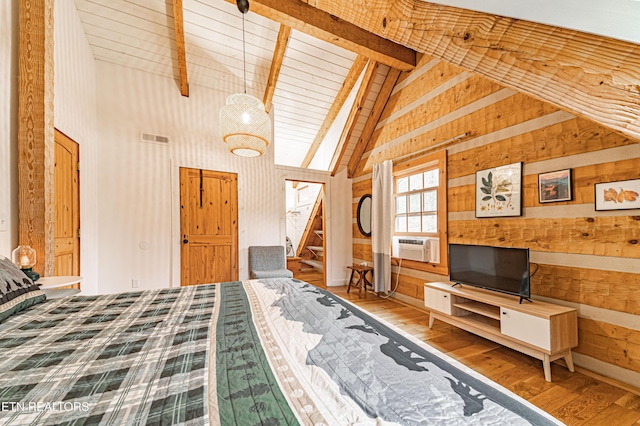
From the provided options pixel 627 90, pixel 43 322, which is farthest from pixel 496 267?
pixel 43 322

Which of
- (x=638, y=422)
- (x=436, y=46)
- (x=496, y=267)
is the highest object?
(x=436, y=46)

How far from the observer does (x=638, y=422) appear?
4.89 feet

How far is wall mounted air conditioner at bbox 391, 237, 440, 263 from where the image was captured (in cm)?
324

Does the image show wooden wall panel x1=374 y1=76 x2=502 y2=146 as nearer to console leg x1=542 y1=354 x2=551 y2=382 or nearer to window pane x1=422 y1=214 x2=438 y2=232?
window pane x1=422 y1=214 x2=438 y2=232

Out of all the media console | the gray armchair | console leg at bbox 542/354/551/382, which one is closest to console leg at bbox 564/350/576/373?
the media console

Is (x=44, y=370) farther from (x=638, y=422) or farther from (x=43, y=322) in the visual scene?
(x=638, y=422)

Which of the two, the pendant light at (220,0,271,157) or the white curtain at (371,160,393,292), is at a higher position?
the pendant light at (220,0,271,157)

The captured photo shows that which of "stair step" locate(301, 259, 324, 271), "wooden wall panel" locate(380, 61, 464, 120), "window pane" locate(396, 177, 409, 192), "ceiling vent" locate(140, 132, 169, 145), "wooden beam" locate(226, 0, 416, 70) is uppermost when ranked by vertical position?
"wooden beam" locate(226, 0, 416, 70)

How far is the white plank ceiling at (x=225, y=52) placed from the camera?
10.1 feet

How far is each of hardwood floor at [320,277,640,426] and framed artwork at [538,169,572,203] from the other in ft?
4.51

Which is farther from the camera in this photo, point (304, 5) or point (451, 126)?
point (451, 126)

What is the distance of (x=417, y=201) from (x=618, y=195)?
2.00m

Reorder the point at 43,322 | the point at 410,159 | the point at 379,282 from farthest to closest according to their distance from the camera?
the point at 379,282
the point at 410,159
the point at 43,322

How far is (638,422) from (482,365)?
2.61ft
